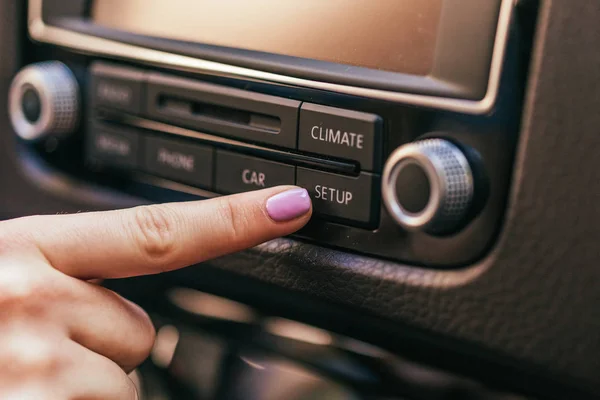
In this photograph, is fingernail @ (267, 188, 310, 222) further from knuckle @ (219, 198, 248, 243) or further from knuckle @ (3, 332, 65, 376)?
knuckle @ (3, 332, 65, 376)

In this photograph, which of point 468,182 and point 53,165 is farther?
point 53,165

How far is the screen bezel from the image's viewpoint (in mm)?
340

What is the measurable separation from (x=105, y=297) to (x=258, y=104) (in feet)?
0.43

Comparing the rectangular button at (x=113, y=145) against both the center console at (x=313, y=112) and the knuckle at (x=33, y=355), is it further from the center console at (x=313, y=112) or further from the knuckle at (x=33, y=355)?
the knuckle at (x=33, y=355)

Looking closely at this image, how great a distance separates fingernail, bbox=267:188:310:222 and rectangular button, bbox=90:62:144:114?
5.0 inches

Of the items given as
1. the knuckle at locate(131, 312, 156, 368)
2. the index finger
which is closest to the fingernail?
the index finger

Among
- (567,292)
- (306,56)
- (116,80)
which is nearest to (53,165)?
(116,80)

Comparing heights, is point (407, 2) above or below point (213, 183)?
above

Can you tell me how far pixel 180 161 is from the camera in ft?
1.46

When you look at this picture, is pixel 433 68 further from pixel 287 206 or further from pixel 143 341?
pixel 143 341

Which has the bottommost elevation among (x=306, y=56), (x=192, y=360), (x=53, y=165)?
(x=192, y=360)

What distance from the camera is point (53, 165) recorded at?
53cm

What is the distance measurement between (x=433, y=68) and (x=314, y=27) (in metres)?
0.07

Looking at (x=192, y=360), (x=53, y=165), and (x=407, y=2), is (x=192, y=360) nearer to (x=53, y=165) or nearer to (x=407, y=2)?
(x=53, y=165)
